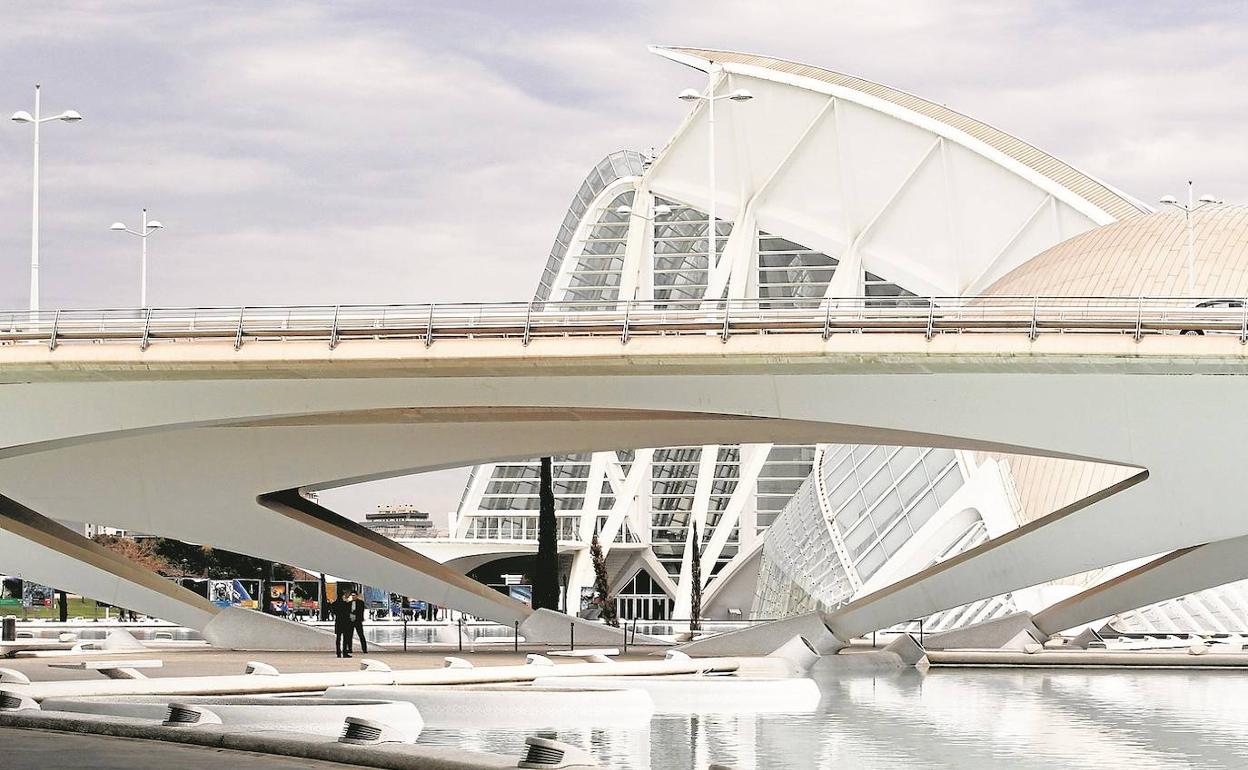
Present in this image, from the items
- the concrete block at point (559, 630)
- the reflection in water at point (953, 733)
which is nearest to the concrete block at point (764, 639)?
the reflection in water at point (953, 733)

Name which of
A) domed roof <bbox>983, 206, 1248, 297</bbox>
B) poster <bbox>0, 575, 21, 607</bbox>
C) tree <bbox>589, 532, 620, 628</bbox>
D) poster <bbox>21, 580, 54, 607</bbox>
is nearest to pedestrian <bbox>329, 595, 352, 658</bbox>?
domed roof <bbox>983, 206, 1248, 297</bbox>

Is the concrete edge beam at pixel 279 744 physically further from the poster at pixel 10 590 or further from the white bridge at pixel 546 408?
the poster at pixel 10 590

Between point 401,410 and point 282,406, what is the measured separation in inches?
154

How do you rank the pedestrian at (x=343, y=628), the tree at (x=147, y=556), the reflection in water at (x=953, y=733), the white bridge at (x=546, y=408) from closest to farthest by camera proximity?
the reflection in water at (x=953, y=733) < the white bridge at (x=546, y=408) < the pedestrian at (x=343, y=628) < the tree at (x=147, y=556)

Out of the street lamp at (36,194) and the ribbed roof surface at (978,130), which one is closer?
the street lamp at (36,194)

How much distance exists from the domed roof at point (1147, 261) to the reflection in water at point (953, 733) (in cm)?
2198

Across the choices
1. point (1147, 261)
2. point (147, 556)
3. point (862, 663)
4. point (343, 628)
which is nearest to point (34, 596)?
point (147, 556)

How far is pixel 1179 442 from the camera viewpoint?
1374 inches

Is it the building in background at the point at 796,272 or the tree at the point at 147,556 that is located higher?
the building in background at the point at 796,272

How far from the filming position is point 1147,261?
188 ft

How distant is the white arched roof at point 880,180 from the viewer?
7612 cm

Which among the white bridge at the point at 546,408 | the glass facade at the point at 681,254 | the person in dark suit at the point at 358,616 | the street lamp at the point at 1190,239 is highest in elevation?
the glass facade at the point at 681,254

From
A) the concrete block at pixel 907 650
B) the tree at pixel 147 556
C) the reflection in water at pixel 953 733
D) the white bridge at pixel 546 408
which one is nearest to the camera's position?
the reflection in water at pixel 953 733

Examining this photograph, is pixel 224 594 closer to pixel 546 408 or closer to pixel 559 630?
pixel 559 630
